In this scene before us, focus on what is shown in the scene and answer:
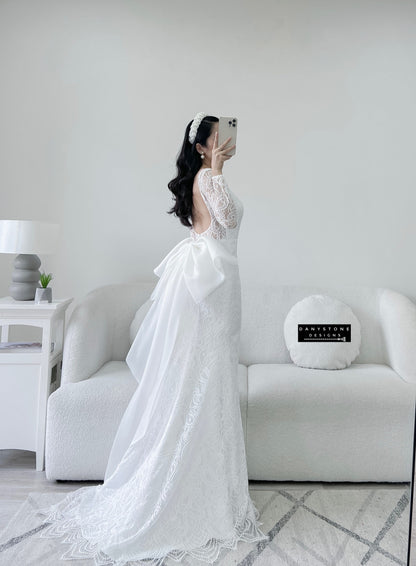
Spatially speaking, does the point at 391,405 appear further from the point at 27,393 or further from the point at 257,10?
the point at 257,10

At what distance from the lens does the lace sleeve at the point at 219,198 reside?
5.43 feet

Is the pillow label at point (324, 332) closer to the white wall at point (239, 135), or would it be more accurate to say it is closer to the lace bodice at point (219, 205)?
the white wall at point (239, 135)

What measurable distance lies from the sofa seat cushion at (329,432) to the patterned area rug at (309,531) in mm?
92

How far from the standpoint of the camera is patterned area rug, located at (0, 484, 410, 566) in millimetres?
1499

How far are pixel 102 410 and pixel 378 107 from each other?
2.68m

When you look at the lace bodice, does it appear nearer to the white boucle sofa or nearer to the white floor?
the white boucle sofa

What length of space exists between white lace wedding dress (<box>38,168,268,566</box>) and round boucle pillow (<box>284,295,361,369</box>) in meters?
0.80

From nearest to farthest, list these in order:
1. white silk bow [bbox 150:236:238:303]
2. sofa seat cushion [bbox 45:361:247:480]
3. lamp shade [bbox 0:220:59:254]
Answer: white silk bow [bbox 150:236:238:303] < sofa seat cushion [bbox 45:361:247:480] < lamp shade [bbox 0:220:59:254]

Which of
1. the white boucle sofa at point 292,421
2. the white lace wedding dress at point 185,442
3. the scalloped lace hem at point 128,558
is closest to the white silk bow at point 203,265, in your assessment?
the white lace wedding dress at point 185,442

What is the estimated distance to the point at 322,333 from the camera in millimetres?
2424

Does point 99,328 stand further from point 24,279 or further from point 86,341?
point 24,279

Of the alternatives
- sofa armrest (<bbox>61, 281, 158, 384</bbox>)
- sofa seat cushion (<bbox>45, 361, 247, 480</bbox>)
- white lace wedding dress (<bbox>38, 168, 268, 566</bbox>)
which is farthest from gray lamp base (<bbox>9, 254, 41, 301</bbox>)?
white lace wedding dress (<bbox>38, 168, 268, 566</bbox>)

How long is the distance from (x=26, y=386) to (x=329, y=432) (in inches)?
61.3

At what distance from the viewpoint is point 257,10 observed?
2982 millimetres
